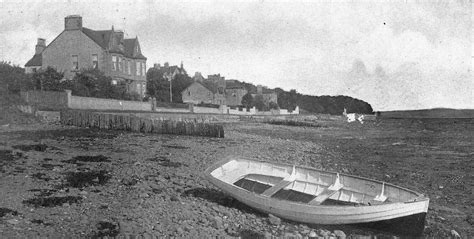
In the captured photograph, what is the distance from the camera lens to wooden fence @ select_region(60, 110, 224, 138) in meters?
23.7

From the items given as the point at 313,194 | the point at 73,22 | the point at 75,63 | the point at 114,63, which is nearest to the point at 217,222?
the point at 313,194

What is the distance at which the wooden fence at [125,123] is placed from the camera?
77.7 ft

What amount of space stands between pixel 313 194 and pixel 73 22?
41.2m

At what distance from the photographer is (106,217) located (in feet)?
25.7

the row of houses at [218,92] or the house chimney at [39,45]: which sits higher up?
the house chimney at [39,45]

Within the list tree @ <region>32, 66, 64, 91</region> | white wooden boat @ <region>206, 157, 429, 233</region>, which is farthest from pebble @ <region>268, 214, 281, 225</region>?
tree @ <region>32, 66, 64, 91</region>

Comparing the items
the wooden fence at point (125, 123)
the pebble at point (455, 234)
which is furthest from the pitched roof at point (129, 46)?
the pebble at point (455, 234)

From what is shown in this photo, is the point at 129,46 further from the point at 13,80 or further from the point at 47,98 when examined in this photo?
the point at 47,98

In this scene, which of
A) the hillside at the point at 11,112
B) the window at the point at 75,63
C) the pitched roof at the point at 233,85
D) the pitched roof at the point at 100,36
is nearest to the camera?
the hillside at the point at 11,112

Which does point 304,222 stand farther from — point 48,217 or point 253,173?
point 48,217

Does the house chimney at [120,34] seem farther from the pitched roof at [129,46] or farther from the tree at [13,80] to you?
the tree at [13,80]

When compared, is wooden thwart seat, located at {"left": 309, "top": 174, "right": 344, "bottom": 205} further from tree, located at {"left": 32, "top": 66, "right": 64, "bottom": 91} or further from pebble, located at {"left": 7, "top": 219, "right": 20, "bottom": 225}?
tree, located at {"left": 32, "top": 66, "right": 64, "bottom": 91}

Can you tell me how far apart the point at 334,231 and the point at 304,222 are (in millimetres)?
652

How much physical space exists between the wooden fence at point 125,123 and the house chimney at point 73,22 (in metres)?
22.5
